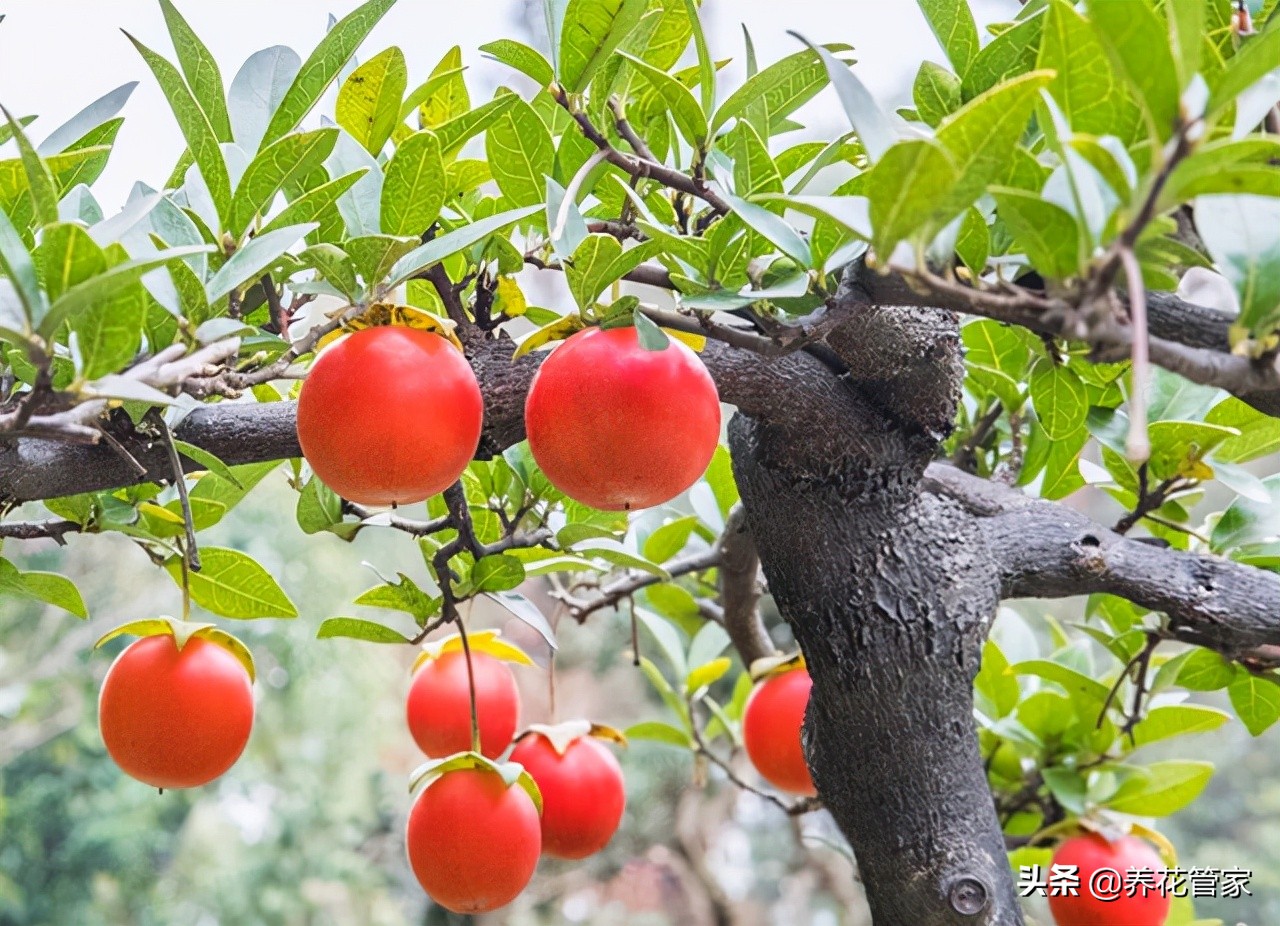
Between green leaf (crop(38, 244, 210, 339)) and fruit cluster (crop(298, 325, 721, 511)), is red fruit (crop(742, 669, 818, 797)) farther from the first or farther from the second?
green leaf (crop(38, 244, 210, 339))

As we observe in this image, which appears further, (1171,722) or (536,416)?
(1171,722)

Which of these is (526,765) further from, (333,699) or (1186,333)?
(333,699)

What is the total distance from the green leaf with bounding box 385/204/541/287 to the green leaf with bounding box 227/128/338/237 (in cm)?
4

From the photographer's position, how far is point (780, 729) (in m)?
0.71

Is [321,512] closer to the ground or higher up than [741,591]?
higher up

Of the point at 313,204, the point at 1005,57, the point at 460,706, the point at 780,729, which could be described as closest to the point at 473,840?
the point at 460,706

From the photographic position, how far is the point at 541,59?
1.37ft

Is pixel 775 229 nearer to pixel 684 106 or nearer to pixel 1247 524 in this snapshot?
pixel 684 106

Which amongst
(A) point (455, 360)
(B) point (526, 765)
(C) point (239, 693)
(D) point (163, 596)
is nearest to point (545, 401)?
(A) point (455, 360)

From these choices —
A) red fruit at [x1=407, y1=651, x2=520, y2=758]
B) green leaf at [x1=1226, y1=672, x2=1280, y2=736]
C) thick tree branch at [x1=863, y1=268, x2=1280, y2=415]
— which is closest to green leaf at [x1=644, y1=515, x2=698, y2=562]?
red fruit at [x1=407, y1=651, x2=520, y2=758]

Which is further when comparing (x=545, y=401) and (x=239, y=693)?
(x=239, y=693)

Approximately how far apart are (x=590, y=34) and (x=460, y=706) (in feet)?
1.39

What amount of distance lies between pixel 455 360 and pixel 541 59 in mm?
122

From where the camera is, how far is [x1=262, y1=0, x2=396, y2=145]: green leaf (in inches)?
15.4
